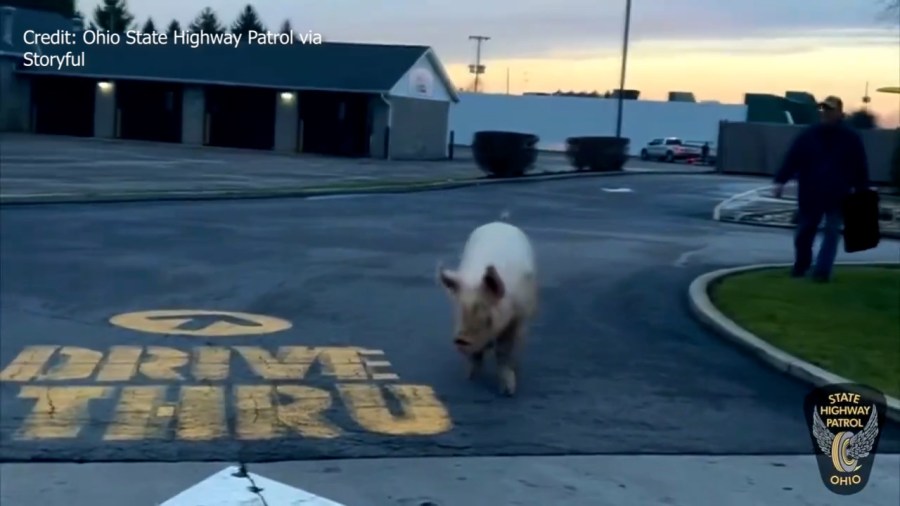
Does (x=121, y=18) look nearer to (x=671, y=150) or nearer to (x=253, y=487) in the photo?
(x=671, y=150)

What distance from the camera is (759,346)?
33.4ft

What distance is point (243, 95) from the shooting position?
186 ft

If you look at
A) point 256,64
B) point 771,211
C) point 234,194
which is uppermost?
point 256,64

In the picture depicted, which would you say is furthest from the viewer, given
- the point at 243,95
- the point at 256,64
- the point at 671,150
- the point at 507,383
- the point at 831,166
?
the point at 671,150

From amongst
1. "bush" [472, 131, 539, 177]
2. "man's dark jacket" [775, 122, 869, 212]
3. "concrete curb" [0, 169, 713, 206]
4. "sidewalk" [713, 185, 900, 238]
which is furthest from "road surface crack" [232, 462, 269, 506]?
"bush" [472, 131, 539, 177]

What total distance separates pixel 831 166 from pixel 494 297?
22.0 feet

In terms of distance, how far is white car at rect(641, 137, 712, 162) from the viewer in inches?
2697

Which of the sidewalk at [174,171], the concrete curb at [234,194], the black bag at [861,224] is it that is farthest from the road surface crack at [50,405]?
the sidewalk at [174,171]

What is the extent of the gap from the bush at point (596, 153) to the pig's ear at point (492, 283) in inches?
1421

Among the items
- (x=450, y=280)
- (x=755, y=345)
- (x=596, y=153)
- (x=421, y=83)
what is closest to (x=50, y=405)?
(x=450, y=280)

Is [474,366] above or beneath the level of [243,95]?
beneath

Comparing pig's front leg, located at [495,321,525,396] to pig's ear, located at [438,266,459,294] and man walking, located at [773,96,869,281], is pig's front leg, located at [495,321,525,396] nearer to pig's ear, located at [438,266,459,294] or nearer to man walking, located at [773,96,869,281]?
pig's ear, located at [438,266,459,294]

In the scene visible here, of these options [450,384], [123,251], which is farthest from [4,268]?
[450,384]

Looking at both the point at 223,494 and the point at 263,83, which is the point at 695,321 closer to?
the point at 223,494
